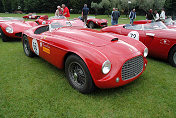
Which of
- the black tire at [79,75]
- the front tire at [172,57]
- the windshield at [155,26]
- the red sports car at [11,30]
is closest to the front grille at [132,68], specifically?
the black tire at [79,75]

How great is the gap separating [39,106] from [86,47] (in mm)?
1292

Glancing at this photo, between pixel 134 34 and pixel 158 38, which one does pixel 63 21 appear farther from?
pixel 158 38

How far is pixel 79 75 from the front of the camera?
103 inches

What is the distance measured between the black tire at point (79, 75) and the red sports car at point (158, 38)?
2673 millimetres

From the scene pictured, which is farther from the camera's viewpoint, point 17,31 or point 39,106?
point 17,31

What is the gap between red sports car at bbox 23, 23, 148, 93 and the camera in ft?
7.39

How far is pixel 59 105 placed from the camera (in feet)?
7.64

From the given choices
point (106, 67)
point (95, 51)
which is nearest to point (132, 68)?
point (106, 67)

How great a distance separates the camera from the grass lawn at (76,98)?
7.08ft

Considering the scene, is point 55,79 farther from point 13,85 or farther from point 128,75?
point 128,75

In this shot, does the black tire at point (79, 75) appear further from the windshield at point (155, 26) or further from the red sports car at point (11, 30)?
the red sports car at point (11, 30)

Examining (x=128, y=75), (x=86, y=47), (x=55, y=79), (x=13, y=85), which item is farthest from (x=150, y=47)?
(x=13, y=85)

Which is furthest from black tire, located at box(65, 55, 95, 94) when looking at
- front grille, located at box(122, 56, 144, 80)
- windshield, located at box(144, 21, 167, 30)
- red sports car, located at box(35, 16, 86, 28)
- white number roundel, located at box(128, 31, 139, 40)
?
windshield, located at box(144, 21, 167, 30)

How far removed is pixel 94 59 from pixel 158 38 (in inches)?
108
